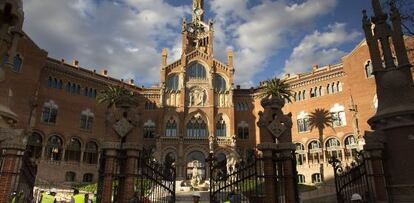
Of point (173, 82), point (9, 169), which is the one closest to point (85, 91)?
point (173, 82)

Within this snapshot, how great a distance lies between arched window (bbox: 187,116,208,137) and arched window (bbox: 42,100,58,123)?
18754mm

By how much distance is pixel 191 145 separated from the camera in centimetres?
4662

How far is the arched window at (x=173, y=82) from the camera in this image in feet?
167

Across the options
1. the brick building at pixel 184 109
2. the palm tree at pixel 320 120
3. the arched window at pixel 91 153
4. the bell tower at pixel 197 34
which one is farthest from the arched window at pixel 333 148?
the arched window at pixel 91 153

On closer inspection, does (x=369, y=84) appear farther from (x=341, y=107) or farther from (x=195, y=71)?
(x=195, y=71)

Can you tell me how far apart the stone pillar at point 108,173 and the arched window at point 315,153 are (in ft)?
125

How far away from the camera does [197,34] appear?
61.4 metres

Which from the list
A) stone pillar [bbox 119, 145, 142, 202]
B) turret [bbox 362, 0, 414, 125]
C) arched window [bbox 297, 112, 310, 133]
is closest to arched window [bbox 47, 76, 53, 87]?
arched window [bbox 297, 112, 310, 133]

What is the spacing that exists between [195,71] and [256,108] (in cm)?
1182

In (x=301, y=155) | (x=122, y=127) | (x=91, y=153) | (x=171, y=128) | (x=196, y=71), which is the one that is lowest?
(x=122, y=127)

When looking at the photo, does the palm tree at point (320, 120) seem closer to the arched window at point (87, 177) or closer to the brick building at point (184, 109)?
the brick building at point (184, 109)

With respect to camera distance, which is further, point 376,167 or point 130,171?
point 376,167

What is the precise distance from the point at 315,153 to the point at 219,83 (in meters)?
18.4

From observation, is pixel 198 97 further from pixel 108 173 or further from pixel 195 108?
pixel 108 173
